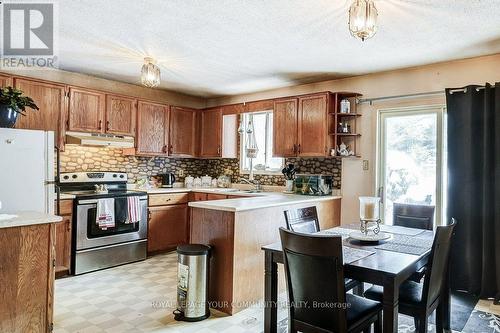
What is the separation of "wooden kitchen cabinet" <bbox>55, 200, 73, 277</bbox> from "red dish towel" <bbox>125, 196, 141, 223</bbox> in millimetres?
644

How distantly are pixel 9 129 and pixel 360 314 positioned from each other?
3111 millimetres

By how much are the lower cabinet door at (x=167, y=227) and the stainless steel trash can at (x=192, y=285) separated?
6.30 ft

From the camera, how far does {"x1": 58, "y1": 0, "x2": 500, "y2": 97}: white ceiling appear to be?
2508 millimetres

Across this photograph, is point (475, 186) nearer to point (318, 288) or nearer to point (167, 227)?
point (318, 288)

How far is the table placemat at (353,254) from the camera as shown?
1.95 meters

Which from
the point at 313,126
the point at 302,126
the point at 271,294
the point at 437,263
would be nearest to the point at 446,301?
the point at 437,263

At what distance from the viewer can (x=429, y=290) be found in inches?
78.1

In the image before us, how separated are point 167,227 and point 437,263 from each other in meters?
3.56

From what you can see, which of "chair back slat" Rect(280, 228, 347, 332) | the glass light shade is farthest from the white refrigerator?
the glass light shade

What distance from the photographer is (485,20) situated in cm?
263

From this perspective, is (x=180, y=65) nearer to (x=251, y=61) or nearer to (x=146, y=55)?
(x=146, y=55)

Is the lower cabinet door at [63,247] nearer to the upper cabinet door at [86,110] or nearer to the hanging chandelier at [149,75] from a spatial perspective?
the upper cabinet door at [86,110]

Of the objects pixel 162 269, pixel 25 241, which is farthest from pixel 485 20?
pixel 162 269

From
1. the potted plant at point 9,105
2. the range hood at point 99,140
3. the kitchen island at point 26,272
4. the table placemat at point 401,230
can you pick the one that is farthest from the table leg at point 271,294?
the range hood at point 99,140
